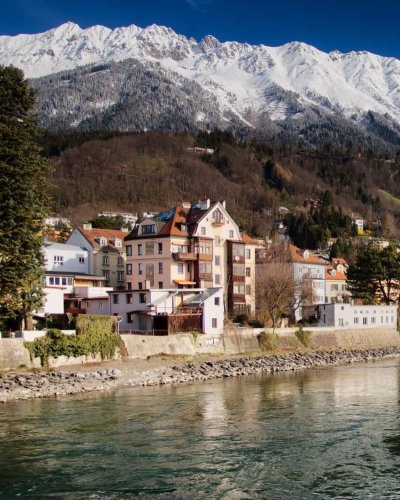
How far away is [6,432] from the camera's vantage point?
97.1 feet

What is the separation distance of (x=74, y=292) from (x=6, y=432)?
43259 mm

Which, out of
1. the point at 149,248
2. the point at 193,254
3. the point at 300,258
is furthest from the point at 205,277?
the point at 300,258

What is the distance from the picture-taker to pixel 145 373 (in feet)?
157

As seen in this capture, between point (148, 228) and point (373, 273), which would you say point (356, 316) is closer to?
point (373, 273)

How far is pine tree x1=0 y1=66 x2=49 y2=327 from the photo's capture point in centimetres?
4600

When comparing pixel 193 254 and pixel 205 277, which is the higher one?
pixel 193 254

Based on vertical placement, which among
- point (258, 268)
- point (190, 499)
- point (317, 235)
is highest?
point (317, 235)

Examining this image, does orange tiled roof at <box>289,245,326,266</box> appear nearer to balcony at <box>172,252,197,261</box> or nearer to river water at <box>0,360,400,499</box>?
balcony at <box>172,252,197,261</box>

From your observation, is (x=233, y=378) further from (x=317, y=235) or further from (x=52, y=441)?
(x=317, y=235)

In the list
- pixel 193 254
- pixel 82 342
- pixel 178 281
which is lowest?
pixel 82 342

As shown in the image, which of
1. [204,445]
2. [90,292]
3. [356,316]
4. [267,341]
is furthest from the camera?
[356,316]

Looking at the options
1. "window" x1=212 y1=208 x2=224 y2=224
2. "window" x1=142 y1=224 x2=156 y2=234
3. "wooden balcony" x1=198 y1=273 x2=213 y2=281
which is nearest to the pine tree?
"window" x1=142 y1=224 x2=156 y2=234

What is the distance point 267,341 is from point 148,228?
19253 mm

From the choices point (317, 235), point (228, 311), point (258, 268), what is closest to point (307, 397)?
point (228, 311)
